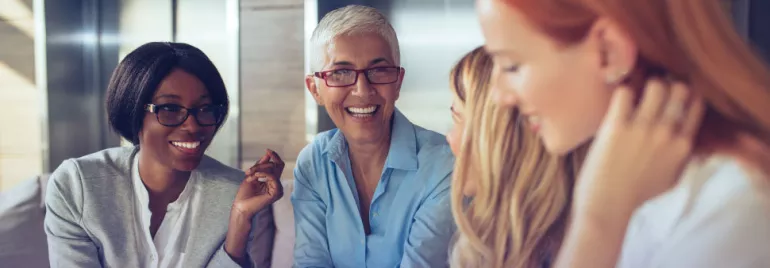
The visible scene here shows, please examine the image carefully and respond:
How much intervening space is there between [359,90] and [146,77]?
1.40ft

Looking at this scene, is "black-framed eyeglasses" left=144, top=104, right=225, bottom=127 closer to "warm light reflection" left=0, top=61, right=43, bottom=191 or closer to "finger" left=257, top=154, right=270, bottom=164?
"finger" left=257, top=154, right=270, bottom=164

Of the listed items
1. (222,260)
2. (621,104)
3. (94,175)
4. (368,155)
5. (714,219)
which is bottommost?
(222,260)

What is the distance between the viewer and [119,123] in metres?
1.17

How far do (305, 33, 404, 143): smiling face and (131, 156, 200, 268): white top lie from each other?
1.10 ft

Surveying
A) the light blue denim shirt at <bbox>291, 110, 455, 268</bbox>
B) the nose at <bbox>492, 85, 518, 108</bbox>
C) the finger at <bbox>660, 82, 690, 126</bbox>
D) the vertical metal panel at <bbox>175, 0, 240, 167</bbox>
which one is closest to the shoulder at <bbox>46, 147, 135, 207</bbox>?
the vertical metal panel at <bbox>175, 0, 240, 167</bbox>

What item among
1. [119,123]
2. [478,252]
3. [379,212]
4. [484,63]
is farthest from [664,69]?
[119,123]

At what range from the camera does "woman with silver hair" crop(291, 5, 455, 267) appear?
3.29 feet

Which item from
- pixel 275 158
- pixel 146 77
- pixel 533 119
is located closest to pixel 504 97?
pixel 533 119

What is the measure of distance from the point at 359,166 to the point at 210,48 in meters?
0.36

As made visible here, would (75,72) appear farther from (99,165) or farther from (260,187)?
(260,187)

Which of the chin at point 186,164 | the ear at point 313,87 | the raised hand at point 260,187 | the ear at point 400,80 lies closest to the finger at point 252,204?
the raised hand at point 260,187

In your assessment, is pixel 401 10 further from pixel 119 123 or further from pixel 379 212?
pixel 119 123

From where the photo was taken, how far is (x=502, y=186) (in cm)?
90

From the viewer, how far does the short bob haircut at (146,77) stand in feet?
3.66
